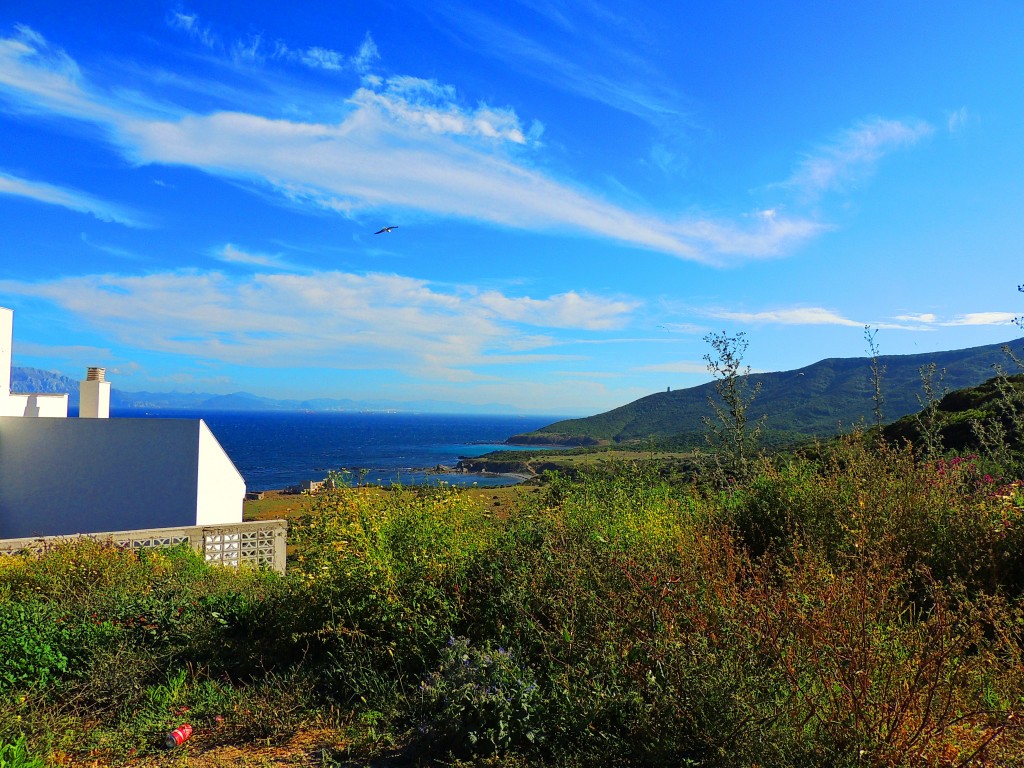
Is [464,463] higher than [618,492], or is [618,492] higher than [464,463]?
[618,492]

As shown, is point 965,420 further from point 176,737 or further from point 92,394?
point 92,394

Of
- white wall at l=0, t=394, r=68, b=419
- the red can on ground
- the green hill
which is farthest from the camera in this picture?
white wall at l=0, t=394, r=68, b=419

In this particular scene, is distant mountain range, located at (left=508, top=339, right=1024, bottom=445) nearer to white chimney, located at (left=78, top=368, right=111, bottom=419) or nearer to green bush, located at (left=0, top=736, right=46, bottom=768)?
white chimney, located at (left=78, top=368, right=111, bottom=419)

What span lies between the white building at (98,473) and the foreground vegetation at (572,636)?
6.64m

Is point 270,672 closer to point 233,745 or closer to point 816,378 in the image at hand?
point 233,745

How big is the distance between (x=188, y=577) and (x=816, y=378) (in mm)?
93972

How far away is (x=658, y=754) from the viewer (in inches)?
118

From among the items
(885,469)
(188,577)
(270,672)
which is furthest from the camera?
(188,577)

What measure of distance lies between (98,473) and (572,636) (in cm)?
1351

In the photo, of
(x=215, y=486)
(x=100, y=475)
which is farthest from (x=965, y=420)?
(x=100, y=475)

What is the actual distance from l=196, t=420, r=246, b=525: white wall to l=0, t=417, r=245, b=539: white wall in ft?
0.14

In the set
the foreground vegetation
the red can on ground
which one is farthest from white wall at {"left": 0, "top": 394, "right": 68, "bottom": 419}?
the red can on ground

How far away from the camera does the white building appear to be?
44.1ft

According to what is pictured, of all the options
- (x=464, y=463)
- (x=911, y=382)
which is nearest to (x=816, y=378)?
(x=911, y=382)
